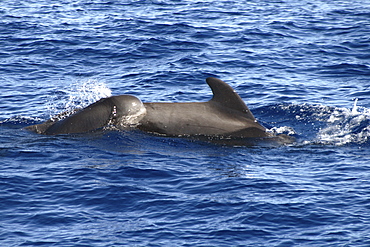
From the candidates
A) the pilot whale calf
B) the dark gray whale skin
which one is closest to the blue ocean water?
the pilot whale calf

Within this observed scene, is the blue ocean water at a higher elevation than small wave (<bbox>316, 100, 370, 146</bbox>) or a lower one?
higher

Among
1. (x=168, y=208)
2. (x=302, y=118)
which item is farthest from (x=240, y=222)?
(x=302, y=118)

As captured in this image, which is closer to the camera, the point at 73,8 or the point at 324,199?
the point at 324,199

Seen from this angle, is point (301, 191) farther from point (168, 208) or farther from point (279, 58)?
point (279, 58)

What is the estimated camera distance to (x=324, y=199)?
11000 millimetres

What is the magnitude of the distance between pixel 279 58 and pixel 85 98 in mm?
8789

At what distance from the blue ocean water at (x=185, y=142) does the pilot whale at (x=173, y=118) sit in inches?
14.2

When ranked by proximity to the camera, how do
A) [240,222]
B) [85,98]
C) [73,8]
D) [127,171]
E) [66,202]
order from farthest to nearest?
[73,8], [85,98], [127,171], [66,202], [240,222]

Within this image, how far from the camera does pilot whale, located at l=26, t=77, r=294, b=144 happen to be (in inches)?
564

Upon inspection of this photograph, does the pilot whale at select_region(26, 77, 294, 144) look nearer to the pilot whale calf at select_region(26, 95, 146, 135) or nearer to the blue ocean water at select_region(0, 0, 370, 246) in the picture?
the pilot whale calf at select_region(26, 95, 146, 135)

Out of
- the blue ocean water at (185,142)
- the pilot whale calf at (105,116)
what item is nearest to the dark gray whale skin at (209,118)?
the pilot whale calf at (105,116)

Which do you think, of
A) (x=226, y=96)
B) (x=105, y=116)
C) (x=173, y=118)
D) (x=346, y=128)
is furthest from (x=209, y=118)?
(x=346, y=128)

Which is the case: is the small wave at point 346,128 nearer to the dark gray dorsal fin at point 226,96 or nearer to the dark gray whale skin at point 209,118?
the dark gray whale skin at point 209,118

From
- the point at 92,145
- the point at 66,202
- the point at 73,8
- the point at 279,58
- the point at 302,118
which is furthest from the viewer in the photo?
the point at 73,8
